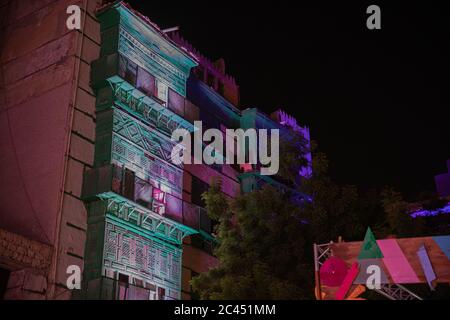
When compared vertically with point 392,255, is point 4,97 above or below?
above

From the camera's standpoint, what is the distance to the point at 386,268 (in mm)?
15883

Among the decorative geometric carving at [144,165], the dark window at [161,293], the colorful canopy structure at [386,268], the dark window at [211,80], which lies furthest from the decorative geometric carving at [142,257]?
the dark window at [211,80]

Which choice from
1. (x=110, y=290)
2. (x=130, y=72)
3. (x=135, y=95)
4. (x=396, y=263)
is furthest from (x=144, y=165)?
(x=396, y=263)

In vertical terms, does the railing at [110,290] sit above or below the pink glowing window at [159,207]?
below

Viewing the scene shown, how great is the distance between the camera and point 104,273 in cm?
1944

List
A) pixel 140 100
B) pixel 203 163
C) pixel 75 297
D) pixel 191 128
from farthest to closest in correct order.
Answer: pixel 203 163
pixel 191 128
pixel 140 100
pixel 75 297

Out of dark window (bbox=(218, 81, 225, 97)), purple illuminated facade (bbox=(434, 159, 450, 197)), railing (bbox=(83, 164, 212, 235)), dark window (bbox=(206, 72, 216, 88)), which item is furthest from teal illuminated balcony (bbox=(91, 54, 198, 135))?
purple illuminated facade (bbox=(434, 159, 450, 197))

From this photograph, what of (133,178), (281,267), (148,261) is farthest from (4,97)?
(281,267)

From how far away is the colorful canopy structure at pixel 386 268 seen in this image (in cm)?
1562

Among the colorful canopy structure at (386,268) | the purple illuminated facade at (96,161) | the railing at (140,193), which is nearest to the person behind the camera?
the colorful canopy structure at (386,268)

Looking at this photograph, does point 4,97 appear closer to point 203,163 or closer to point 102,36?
point 102,36

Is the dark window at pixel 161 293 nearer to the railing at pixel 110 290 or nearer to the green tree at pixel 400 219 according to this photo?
the railing at pixel 110 290

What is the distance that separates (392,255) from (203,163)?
12.0 m

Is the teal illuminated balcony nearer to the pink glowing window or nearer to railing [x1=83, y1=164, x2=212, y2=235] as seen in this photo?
railing [x1=83, y1=164, x2=212, y2=235]
